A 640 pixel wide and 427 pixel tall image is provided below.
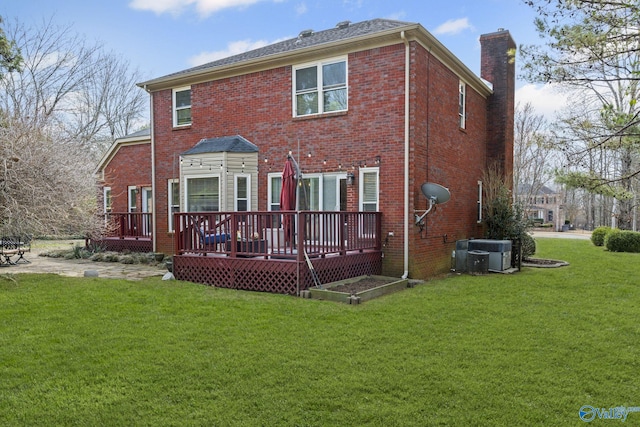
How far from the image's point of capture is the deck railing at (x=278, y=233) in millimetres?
8898

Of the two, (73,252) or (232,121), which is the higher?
(232,121)

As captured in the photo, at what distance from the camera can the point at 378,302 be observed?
782 centimetres

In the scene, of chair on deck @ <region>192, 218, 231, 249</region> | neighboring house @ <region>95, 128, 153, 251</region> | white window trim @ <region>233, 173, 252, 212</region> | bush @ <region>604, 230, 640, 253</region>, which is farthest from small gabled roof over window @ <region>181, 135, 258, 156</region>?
bush @ <region>604, 230, 640, 253</region>

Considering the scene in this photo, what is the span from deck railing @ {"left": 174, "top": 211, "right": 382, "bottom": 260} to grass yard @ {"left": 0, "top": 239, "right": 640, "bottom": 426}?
4.19 ft

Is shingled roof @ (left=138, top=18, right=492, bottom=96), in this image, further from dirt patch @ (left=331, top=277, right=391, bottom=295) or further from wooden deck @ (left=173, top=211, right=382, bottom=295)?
dirt patch @ (left=331, top=277, right=391, bottom=295)

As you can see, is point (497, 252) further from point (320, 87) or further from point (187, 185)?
point (187, 185)

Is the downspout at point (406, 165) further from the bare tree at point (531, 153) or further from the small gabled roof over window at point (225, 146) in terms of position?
the bare tree at point (531, 153)

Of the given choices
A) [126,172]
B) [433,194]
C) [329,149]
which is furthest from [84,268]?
[433,194]

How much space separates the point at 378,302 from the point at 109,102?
30.4 metres

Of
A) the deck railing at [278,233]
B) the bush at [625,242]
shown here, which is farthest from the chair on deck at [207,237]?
the bush at [625,242]

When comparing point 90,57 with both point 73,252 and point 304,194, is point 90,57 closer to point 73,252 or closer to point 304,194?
point 73,252

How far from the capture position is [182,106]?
14.0m

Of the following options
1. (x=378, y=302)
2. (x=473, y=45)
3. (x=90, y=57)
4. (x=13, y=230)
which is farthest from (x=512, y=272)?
(x=90, y=57)

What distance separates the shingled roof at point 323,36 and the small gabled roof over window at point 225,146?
214 centimetres
